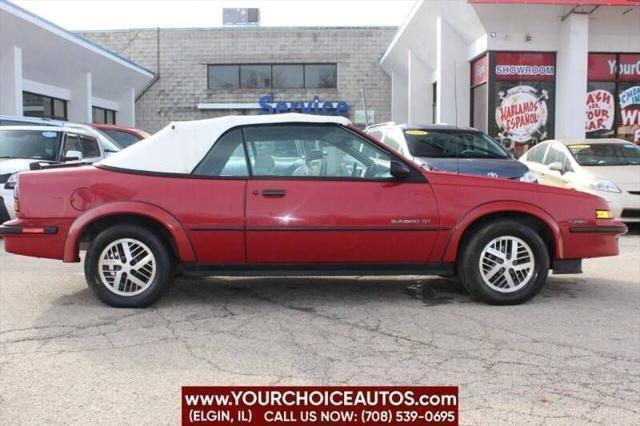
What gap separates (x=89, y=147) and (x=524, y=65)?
11.2 meters

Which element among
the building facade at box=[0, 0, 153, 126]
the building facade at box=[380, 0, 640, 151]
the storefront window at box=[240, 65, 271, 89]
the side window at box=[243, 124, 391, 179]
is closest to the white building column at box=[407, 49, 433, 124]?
the building facade at box=[380, 0, 640, 151]

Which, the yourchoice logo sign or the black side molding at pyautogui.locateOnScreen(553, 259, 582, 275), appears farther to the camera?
the yourchoice logo sign

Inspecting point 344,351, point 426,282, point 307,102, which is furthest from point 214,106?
point 344,351

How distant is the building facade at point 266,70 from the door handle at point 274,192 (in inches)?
994

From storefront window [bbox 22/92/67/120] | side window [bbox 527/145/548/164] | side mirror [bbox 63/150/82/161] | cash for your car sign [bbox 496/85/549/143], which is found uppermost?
storefront window [bbox 22/92/67/120]

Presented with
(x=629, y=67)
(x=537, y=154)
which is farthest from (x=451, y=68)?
(x=537, y=154)

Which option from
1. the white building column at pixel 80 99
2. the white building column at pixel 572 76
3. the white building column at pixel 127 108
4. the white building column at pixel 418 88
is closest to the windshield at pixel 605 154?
the white building column at pixel 572 76

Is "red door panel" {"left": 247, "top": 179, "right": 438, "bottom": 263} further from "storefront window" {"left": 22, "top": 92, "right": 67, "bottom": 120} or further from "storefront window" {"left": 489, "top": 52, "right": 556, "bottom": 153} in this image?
"storefront window" {"left": 22, "top": 92, "right": 67, "bottom": 120}

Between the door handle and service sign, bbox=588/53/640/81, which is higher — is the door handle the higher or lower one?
the lower one

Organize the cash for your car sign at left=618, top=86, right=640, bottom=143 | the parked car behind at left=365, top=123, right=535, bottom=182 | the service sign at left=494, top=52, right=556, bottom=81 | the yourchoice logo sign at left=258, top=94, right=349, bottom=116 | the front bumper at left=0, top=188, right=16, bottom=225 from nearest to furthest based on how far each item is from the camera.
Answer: the front bumper at left=0, top=188, right=16, bottom=225
the parked car behind at left=365, top=123, right=535, bottom=182
the service sign at left=494, top=52, right=556, bottom=81
the cash for your car sign at left=618, top=86, right=640, bottom=143
the yourchoice logo sign at left=258, top=94, right=349, bottom=116

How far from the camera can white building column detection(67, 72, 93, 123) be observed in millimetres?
24172

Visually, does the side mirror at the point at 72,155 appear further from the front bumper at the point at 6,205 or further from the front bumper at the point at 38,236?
the front bumper at the point at 38,236

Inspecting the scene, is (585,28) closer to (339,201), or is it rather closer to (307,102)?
(339,201)

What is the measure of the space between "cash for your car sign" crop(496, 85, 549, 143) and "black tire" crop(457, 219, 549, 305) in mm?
12343
